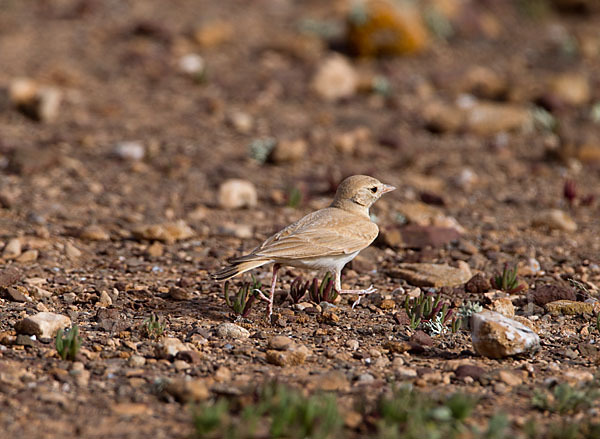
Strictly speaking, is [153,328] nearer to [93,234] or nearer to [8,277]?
[8,277]

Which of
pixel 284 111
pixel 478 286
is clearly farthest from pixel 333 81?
pixel 478 286

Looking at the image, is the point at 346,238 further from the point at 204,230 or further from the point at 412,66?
the point at 412,66

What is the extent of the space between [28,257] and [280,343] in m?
3.07

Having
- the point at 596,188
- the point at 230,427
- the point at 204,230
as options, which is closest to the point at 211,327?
the point at 230,427

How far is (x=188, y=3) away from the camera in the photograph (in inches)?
631

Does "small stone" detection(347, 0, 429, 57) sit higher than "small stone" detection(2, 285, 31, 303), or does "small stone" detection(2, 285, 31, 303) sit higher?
"small stone" detection(347, 0, 429, 57)

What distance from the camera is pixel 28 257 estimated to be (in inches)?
293

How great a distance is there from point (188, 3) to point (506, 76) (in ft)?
21.8

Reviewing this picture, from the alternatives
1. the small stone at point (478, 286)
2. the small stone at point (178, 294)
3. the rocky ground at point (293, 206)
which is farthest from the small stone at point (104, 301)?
the small stone at point (478, 286)

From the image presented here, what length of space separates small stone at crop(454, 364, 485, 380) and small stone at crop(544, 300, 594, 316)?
1612 mm

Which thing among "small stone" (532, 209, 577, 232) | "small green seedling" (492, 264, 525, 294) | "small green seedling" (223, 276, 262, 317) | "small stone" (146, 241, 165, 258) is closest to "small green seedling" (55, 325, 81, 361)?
"small green seedling" (223, 276, 262, 317)

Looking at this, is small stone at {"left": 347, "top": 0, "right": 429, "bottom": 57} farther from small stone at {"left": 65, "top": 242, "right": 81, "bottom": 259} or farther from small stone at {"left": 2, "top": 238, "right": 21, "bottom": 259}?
small stone at {"left": 2, "top": 238, "right": 21, "bottom": 259}

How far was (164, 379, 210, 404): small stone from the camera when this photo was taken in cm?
480

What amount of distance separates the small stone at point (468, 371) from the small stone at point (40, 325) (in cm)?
293
